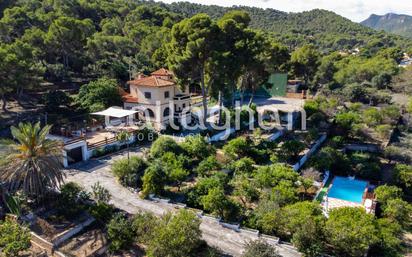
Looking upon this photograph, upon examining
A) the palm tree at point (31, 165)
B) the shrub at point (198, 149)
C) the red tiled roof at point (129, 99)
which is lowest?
the shrub at point (198, 149)

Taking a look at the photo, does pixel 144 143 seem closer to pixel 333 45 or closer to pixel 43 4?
pixel 43 4

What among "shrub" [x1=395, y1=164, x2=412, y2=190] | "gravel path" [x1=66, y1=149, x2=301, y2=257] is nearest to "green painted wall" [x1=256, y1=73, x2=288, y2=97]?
"shrub" [x1=395, y1=164, x2=412, y2=190]

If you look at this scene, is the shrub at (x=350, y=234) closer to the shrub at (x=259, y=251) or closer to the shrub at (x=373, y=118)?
the shrub at (x=259, y=251)

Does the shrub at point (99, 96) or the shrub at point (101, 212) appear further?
the shrub at point (99, 96)

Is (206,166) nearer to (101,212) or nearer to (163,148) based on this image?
(163,148)

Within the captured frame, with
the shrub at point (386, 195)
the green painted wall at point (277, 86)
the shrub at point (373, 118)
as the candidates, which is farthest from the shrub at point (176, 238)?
the green painted wall at point (277, 86)

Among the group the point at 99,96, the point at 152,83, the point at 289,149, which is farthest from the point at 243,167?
the point at 99,96

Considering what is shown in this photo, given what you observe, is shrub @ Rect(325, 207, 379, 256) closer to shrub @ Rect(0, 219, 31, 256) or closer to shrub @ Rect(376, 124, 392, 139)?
shrub @ Rect(0, 219, 31, 256)

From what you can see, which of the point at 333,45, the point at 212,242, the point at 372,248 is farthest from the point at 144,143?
the point at 333,45
